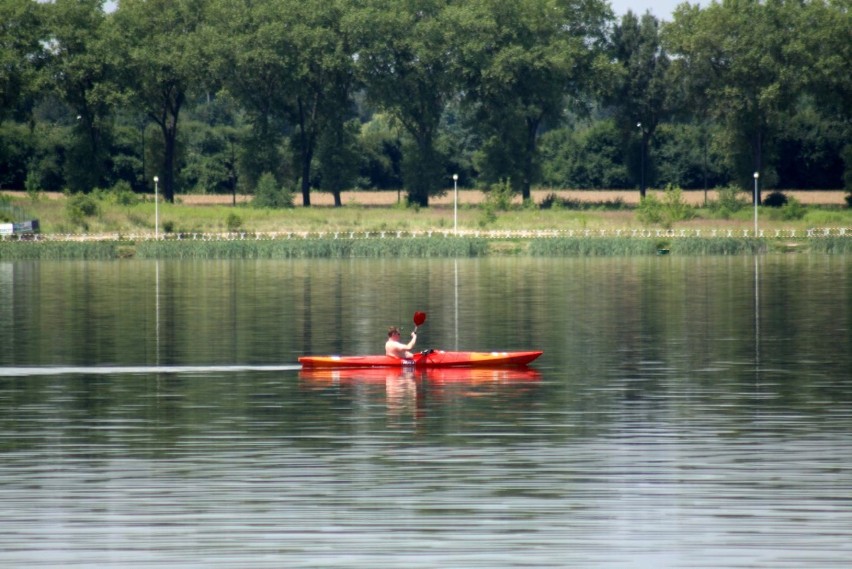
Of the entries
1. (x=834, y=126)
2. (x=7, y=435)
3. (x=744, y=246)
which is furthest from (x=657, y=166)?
(x=7, y=435)

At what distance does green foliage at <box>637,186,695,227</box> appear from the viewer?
392 ft

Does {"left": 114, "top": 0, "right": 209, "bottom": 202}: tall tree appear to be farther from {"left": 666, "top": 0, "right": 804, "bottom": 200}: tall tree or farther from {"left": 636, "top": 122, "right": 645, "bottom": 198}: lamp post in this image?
{"left": 666, "top": 0, "right": 804, "bottom": 200}: tall tree

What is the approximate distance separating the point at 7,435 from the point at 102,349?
1676 cm

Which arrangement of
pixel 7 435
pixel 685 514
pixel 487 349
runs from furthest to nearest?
1. pixel 487 349
2. pixel 7 435
3. pixel 685 514

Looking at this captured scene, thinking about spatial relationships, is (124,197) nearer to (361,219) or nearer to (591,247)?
(361,219)

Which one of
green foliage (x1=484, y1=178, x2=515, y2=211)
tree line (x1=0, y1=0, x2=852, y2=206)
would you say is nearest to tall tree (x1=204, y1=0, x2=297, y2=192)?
tree line (x1=0, y1=0, x2=852, y2=206)

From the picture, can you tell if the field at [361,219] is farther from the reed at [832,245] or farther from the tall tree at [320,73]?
the tall tree at [320,73]

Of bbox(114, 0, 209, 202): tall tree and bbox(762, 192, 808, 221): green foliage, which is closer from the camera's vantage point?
bbox(762, 192, 808, 221): green foliage

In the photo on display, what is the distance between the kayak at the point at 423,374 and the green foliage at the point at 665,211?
271 feet

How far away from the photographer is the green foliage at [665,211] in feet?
392

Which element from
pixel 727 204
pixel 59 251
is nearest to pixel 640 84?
pixel 727 204

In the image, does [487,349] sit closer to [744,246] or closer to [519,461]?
[519,461]

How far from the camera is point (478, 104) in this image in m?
148

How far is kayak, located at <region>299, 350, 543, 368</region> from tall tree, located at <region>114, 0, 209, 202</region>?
9658cm
